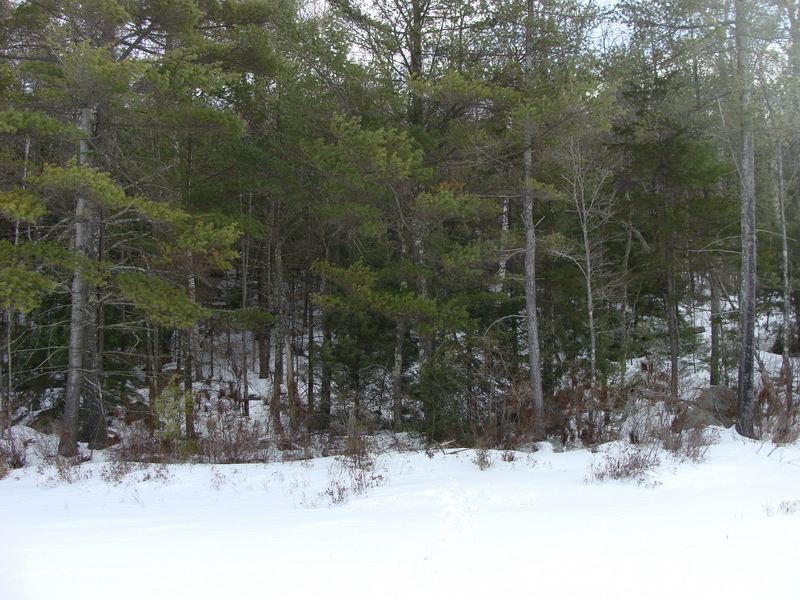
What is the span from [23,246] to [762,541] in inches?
420

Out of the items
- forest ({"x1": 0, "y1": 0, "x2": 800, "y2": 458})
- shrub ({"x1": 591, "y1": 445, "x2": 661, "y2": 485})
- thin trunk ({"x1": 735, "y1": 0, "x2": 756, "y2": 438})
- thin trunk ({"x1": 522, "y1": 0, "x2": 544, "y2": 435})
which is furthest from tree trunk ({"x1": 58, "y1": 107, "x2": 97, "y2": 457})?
thin trunk ({"x1": 735, "y1": 0, "x2": 756, "y2": 438})

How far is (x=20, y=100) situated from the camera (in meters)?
9.33

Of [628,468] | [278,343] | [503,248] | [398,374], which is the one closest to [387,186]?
[503,248]

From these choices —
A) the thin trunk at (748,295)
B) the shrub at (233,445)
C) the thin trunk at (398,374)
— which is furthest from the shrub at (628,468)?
the shrub at (233,445)

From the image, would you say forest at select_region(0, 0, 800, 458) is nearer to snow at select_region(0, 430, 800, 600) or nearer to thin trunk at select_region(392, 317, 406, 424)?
thin trunk at select_region(392, 317, 406, 424)

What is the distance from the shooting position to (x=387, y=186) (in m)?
11.9

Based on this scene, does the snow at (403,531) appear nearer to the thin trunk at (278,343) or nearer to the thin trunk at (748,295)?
the thin trunk at (748,295)

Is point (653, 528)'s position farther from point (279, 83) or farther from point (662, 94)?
point (662, 94)

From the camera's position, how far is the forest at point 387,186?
31.7 ft

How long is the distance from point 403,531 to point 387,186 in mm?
8197

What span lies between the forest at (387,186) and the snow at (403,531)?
2.31 metres

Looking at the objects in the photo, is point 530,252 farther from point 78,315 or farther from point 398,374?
point 78,315

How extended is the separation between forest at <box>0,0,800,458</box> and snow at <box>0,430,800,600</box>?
2310 mm

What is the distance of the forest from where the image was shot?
9.66 metres
